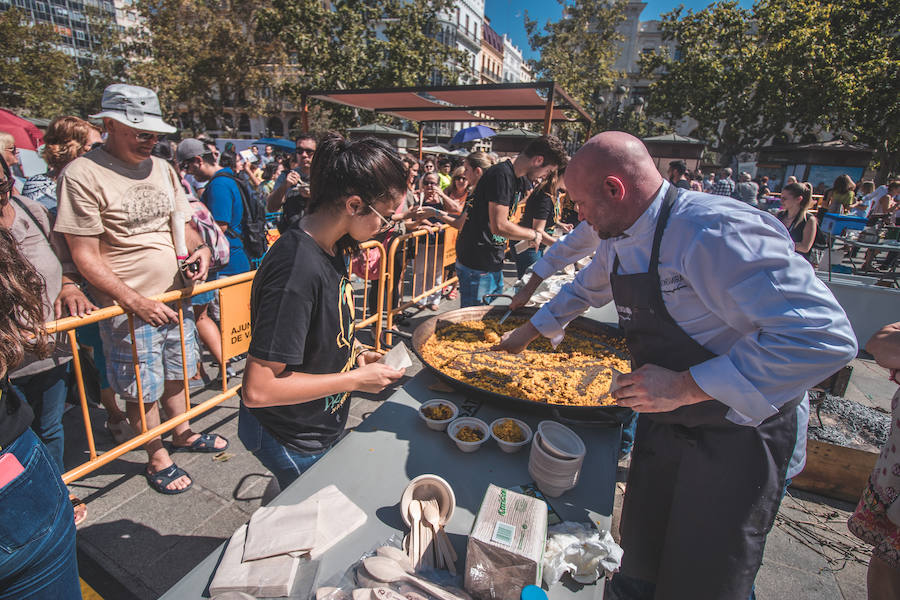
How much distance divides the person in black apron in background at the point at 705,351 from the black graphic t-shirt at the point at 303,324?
970 millimetres

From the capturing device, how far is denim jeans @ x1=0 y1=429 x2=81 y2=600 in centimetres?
119

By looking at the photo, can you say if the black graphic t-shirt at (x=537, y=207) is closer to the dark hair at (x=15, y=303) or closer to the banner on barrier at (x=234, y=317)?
the banner on barrier at (x=234, y=317)

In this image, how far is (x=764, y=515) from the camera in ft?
4.90

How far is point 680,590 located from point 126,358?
3.13 m

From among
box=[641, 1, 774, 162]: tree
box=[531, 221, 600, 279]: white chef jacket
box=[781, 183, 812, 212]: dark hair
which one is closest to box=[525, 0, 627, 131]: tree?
box=[641, 1, 774, 162]: tree

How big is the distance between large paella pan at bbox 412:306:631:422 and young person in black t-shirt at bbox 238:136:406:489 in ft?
2.33

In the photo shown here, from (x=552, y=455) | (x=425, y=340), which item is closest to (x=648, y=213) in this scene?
(x=552, y=455)

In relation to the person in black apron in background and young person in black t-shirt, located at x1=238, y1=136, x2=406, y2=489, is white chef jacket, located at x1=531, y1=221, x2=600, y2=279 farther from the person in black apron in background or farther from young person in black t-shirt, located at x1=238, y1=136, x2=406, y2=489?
young person in black t-shirt, located at x1=238, y1=136, x2=406, y2=489

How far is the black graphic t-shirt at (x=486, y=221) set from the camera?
3.66 m

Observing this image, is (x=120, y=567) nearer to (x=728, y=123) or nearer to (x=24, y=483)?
(x=24, y=483)

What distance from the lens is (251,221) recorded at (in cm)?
473

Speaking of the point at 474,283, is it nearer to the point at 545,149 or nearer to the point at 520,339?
the point at 545,149

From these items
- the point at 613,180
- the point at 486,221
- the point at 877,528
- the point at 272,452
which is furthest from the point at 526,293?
the point at 877,528

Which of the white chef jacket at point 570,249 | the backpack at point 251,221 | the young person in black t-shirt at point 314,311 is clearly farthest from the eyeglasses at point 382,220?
the backpack at point 251,221
